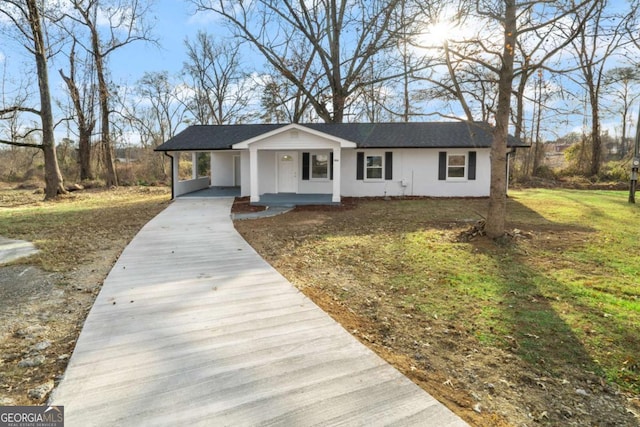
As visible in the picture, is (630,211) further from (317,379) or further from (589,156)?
(589,156)

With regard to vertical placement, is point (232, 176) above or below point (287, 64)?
below

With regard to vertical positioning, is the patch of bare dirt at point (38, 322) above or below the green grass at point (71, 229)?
below

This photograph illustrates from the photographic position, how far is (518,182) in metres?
24.9

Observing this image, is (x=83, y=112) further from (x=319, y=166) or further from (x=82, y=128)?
(x=319, y=166)

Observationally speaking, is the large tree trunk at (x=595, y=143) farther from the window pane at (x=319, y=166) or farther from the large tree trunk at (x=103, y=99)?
the large tree trunk at (x=103, y=99)

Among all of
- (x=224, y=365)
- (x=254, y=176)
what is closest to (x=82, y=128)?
→ (x=254, y=176)

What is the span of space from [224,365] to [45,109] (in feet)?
63.8

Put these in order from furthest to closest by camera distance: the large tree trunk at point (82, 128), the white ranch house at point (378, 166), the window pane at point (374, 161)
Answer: the large tree trunk at point (82, 128) < the window pane at point (374, 161) < the white ranch house at point (378, 166)

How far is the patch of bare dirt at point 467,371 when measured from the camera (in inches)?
101

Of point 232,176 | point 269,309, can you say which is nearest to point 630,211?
point 269,309

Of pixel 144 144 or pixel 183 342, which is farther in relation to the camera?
pixel 144 144

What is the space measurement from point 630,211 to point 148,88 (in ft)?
114

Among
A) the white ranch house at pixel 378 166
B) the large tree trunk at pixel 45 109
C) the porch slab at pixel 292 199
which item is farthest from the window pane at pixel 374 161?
the large tree trunk at pixel 45 109

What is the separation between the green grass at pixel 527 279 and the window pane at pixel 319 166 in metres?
6.16
